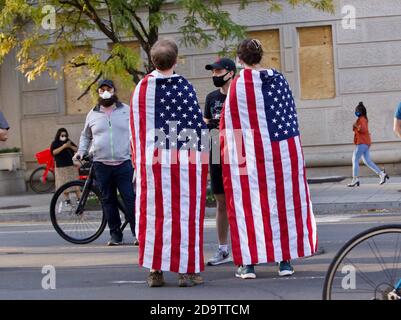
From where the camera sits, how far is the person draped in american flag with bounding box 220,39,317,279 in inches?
315

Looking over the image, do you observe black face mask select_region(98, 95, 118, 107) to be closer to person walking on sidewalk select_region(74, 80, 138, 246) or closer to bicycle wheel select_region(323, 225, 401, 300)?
person walking on sidewalk select_region(74, 80, 138, 246)

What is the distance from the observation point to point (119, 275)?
8969mm

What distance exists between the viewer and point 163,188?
317 inches

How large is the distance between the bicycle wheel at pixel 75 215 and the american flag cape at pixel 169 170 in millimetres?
3302

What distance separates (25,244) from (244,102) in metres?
5.18

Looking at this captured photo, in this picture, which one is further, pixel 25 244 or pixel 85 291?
pixel 25 244

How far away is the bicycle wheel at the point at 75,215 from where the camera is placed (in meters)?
11.4

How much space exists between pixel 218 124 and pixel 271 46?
13976 millimetres

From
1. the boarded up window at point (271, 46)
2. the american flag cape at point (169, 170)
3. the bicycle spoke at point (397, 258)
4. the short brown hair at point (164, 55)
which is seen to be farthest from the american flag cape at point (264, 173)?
the boarded up window at point (271, 46)

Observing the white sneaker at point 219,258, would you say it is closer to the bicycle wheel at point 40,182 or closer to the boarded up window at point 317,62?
the boarded up window at point 317,62

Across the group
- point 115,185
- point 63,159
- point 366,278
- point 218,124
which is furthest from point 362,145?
point 366,278

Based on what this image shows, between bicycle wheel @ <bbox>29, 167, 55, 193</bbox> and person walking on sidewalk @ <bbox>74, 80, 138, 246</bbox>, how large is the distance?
41.9 ft
